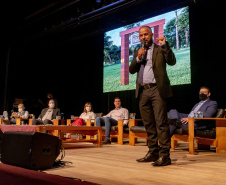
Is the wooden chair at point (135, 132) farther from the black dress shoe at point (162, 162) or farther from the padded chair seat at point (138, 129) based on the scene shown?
the black dress shoe at point (162, 162)

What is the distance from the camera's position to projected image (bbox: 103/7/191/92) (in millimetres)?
5250

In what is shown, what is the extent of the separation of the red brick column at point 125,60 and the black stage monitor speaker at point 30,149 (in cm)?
460

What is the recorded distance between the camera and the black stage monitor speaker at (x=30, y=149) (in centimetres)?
170

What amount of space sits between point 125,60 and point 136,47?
48 cm

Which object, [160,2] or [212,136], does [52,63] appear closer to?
[160,2]

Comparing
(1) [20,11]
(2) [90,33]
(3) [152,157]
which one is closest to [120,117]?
(3) [152,157]

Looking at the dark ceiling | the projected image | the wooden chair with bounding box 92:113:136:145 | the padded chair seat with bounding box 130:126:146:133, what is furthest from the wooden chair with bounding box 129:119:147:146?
the dark ceiling

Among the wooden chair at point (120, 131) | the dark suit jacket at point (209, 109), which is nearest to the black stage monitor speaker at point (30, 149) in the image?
the dark suit jacket at point (209, 109)

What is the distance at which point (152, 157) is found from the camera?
230cm

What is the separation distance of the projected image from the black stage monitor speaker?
13.0 feet

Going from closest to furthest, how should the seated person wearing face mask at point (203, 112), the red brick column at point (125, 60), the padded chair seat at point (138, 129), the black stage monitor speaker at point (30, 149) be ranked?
the black stage monitor speaker at point (30, 149)
the seated person wearing face mask at point (203, 112)
the padded chair seat at point (138, 129)
the red brick column at point (125, 60)

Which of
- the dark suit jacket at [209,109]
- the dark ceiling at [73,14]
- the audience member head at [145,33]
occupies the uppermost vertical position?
the dark ceiling at [73,14]

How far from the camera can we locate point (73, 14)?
6555 mm

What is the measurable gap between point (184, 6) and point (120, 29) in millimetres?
1935
